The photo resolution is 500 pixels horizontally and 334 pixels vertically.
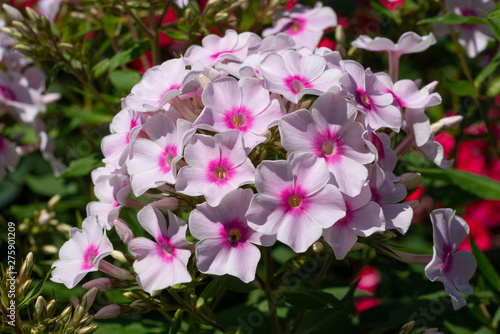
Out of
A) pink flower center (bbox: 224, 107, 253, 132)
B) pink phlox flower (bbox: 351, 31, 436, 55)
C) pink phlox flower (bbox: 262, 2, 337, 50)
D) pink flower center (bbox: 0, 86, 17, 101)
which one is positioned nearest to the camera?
pink flower center (bbox: 224, 107, 253, 132)

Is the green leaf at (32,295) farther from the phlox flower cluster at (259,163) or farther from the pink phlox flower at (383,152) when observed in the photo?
the pink phlox flower at (383,152)

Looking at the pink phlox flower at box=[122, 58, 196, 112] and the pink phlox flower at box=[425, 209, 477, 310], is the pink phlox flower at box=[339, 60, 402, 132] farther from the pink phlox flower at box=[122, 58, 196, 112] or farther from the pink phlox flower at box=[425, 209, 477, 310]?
the pink phlox flower at box=[122, 58, 196, 112]

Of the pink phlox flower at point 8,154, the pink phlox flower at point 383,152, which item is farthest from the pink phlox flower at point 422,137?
the pink phlox flower at point 8,154

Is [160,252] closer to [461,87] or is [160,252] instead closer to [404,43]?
[404,43]

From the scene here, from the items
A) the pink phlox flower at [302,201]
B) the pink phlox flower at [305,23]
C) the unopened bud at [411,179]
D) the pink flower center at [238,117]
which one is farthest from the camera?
the pink phlox flower at [305,23]

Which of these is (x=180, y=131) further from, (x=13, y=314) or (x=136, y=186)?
(x=13, y=314)

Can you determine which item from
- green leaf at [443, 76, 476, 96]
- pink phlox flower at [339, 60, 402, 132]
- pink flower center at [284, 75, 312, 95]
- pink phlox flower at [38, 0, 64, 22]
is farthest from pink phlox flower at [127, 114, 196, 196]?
green leaf at [443, 76, 476, 96]

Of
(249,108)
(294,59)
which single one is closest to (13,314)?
(249,108)

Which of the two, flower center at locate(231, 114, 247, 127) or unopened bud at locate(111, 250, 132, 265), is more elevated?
flower center at locate(231, 114, 247, 127)
